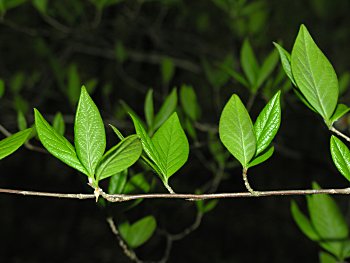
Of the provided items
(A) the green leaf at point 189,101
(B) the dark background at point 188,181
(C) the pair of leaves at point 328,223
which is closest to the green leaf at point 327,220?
(C) the pair of leaves at point 328,223

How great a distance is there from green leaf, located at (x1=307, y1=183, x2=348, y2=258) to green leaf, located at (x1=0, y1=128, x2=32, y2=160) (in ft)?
1.57

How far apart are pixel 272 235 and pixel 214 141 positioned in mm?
2110

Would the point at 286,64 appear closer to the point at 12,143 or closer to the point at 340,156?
the point at 340,156

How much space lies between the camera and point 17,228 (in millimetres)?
2977

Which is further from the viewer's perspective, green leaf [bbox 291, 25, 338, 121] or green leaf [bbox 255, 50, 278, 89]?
green leaf [bbox 255, 50, 278, 89]

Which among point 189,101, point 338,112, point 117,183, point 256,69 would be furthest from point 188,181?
point 338,112

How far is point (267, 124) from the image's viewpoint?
528mm

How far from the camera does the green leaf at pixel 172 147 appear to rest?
1.71 ft

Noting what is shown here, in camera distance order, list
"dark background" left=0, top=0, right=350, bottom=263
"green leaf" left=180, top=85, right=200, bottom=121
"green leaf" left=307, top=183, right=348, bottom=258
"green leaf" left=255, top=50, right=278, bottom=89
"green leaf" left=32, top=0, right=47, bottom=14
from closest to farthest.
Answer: "green leaf" left=307, top=183, right=348, bottom=258, "green leaf" left=255, top=50, right=278, bottom=89, "green leaf" left=180, top=85, right=200, bottom=121, "green leaf" left=32, top=0, right=47, bottom=14, "dark background" left=0, top=0, right=350, bottom=263

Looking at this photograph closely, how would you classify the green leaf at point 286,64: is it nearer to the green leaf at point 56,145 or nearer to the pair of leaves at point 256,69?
the green leaf at point 56,145

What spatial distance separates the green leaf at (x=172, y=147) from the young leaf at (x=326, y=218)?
356 millimetres

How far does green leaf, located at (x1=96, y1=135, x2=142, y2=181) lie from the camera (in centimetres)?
46

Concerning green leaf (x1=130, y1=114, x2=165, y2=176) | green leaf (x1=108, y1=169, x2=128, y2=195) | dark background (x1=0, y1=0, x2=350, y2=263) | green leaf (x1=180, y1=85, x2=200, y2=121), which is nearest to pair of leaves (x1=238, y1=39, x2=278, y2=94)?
green leaf (x1=180, y1=85, x2=200, y2=121)

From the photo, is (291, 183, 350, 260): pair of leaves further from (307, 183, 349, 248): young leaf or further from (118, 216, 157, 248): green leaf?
(118, 216, 157, 248): green leaf
